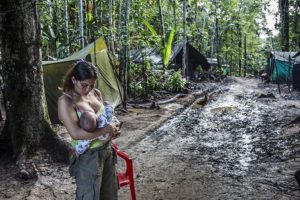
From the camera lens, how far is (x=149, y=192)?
5383 mm

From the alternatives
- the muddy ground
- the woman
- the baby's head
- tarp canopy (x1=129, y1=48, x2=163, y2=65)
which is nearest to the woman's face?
the woman

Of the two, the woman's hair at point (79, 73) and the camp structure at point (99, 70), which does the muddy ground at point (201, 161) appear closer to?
the camp structure at point (99, 70)

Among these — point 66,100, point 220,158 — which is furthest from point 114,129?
point 220,158

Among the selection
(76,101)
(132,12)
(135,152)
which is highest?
(132,12)

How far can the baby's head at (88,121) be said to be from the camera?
286 centimetres

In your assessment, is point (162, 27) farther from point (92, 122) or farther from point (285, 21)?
point (92, 122)

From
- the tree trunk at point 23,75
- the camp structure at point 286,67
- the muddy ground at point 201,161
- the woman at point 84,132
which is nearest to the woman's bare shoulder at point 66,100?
the woman at point 84,132

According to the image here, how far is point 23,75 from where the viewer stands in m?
5.97

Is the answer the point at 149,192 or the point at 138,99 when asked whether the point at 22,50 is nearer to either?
the point at 149,192

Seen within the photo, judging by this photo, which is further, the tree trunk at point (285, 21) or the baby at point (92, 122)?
the tree trunk at point (285, 21)

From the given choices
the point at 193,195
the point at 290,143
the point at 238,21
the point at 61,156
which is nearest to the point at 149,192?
the point at 193,195

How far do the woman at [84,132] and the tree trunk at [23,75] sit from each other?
10.3 ft

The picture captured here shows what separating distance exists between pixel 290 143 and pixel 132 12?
1165cm

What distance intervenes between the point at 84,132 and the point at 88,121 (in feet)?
0.37
